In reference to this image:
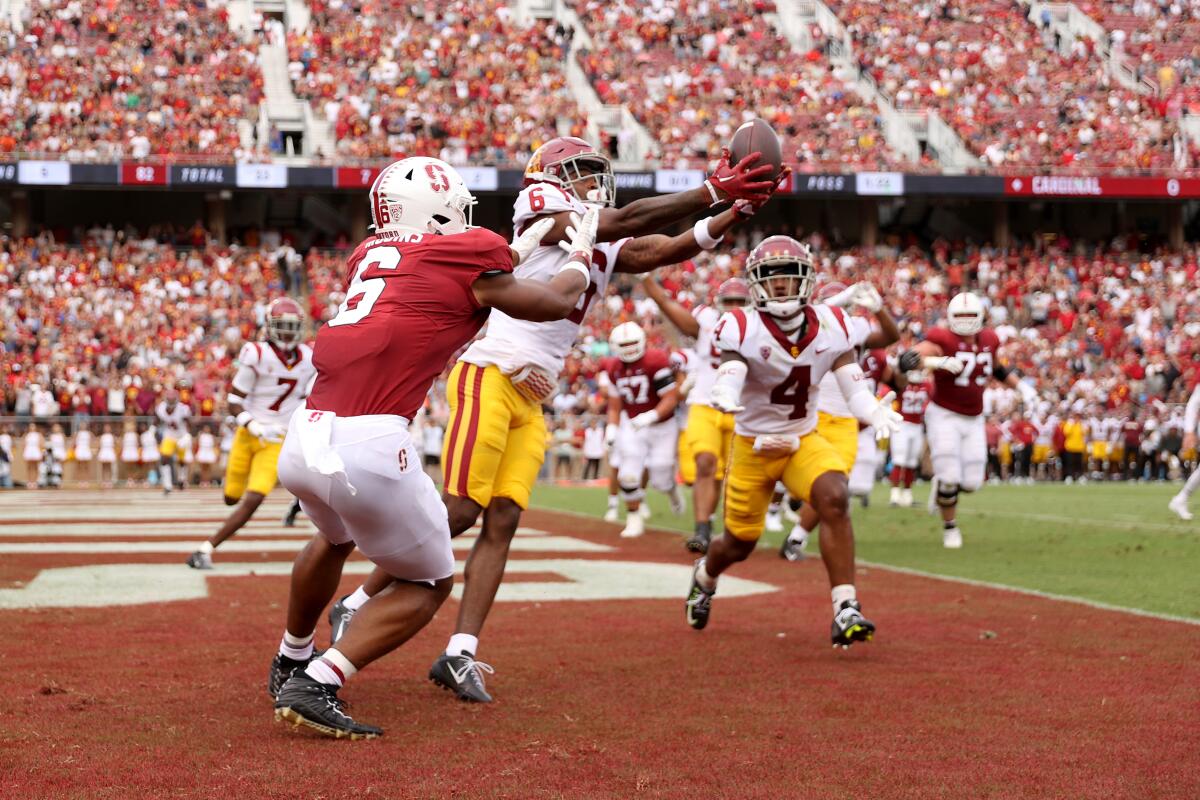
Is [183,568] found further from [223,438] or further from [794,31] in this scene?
[794,31]

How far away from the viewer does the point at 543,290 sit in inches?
172

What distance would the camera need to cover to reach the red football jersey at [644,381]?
12672 millimetres

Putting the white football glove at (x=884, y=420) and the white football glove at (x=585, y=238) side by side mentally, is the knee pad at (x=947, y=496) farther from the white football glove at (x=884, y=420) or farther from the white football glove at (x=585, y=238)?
the white football glove at (x=585, y=238)

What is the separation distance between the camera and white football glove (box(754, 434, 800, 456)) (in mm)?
6348

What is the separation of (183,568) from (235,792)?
236 inches

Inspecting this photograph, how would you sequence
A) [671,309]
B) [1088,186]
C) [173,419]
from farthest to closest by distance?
[1088,186] < [173,419] < [671,309]

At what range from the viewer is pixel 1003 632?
6.29 m

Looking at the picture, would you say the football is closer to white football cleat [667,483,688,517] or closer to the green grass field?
the green grass field

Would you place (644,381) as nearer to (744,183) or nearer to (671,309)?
(671,309)

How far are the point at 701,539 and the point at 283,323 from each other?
332 centimetres

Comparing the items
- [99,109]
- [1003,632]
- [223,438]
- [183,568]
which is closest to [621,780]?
[1003,632]

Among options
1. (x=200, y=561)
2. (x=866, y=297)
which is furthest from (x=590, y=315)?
(x=866, y=297)

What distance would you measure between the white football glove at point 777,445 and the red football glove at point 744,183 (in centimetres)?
136

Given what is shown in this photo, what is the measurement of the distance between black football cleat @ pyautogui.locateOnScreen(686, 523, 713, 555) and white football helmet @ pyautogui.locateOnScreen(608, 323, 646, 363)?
2.50 meters
